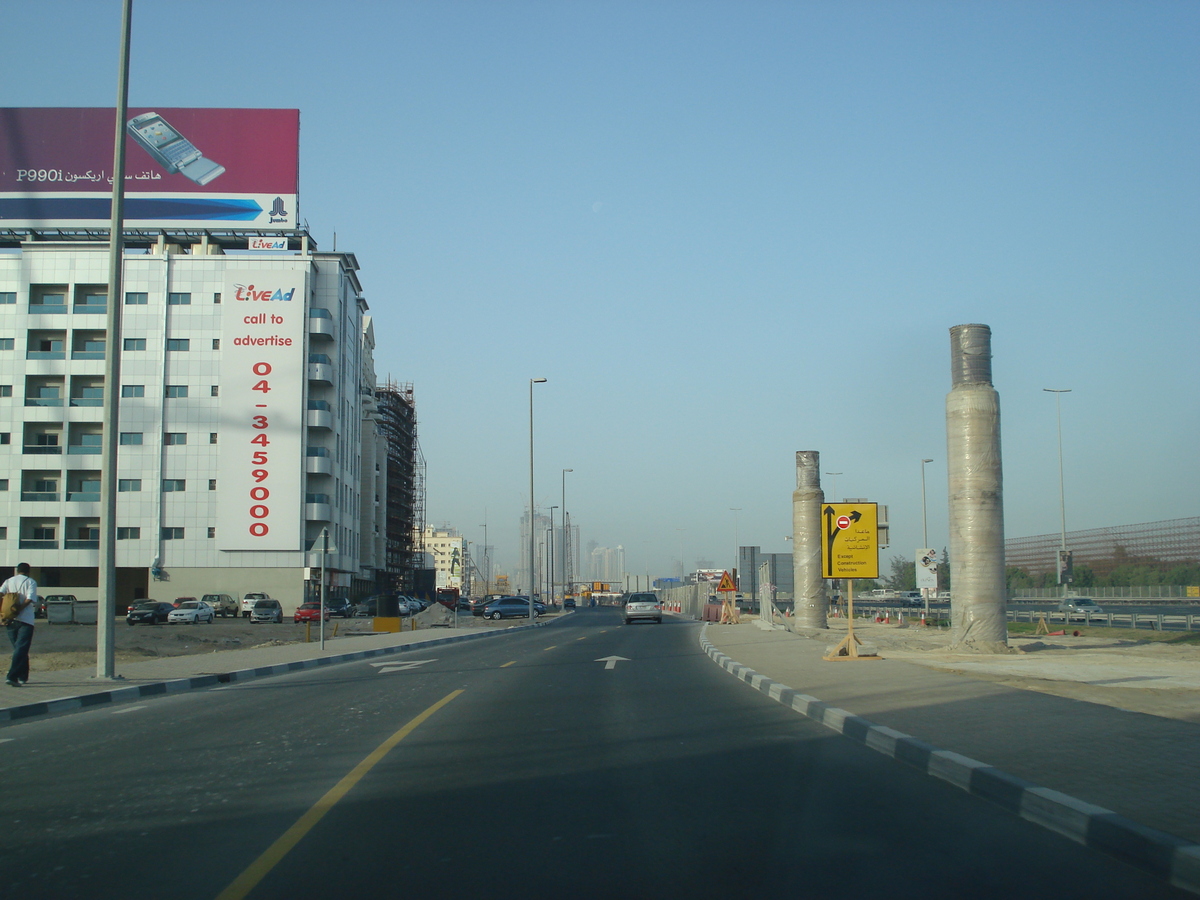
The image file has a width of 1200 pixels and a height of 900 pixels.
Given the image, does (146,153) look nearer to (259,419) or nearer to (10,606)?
(259,419)

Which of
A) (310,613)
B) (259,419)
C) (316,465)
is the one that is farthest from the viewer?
(316,465)

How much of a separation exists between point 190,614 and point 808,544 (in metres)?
33.0

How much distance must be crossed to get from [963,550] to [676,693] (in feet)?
32.2

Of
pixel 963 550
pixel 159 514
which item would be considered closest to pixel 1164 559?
pixel 963 550

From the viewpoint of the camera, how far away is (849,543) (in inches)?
719

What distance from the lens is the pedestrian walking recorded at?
13797 mm

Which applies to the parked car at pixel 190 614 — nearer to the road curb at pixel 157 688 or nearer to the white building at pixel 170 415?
the white building at pixel 170 415

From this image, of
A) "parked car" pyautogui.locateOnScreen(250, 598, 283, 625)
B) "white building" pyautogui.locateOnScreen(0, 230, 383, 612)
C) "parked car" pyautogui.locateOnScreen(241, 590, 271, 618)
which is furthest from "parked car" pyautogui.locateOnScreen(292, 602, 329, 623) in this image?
"white building" pyautogui.locateOnScreen(0, 230, 383, 612)

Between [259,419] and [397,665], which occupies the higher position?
[259,419]

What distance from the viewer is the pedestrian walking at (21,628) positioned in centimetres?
1380

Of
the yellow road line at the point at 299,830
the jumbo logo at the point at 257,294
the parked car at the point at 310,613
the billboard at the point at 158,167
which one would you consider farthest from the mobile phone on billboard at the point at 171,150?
the yellow road line at the point at 299,830

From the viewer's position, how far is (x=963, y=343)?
20547 millimetres

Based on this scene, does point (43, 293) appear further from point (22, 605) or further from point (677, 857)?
point (677, 857)

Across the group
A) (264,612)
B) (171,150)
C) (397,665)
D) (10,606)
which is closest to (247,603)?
(264,612)
